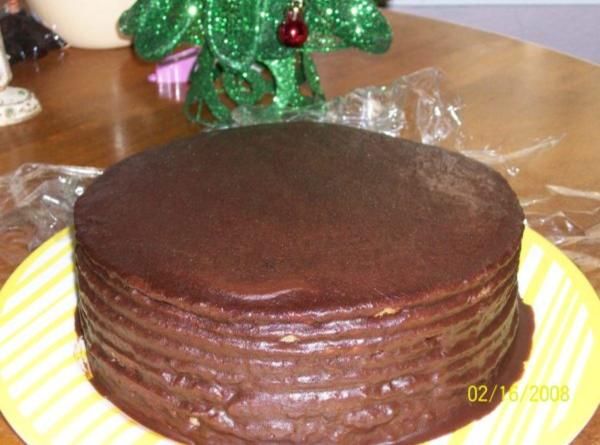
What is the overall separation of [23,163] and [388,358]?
93cm

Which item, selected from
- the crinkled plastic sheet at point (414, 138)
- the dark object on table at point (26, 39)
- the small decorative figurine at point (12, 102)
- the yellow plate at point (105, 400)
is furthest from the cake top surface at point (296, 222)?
the dark object on table at point (26, 39)

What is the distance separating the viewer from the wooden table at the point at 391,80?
5.49ft

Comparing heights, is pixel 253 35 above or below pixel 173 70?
above

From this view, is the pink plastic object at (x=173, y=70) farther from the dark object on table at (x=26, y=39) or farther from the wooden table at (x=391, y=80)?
the dark object on table at (x=26, y=39)

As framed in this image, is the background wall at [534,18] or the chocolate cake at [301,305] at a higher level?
the chocolate cake at [301,305]

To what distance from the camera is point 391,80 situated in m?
1.91

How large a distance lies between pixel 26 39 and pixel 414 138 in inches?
37.0

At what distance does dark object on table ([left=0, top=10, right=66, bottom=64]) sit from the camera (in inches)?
81.5

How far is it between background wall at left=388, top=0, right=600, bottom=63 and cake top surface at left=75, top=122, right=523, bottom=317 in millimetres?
2781

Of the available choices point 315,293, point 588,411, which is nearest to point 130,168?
point 315,293

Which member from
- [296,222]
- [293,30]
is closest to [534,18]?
[293,30]
